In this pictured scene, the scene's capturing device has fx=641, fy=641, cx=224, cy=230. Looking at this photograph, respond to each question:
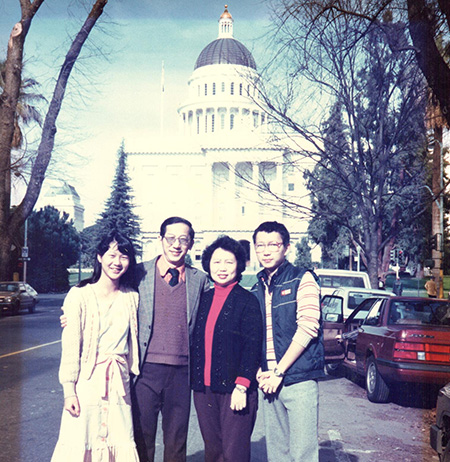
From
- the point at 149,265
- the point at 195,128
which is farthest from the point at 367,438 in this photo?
the point at 195,128

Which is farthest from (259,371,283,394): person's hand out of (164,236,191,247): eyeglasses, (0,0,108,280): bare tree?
(0,0,108,280): bare tree

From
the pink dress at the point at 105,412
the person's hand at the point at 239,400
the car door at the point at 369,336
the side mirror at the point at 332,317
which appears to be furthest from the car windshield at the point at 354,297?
the pink dress at the point at 105,412

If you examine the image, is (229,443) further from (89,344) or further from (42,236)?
(42,236)

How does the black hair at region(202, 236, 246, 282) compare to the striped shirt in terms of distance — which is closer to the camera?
the striped shirt

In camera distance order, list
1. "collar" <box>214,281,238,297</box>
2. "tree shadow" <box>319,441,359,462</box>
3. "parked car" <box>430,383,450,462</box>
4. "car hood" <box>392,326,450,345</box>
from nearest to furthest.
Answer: "collar" <box>214,281,238,297</box> → "parked car" <box>430,383,450,462</box> → "tree shadow" <box>319,441,359,462</box> → "car hood" <box>392,326,450,345</box>

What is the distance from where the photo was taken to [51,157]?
12.9 metres

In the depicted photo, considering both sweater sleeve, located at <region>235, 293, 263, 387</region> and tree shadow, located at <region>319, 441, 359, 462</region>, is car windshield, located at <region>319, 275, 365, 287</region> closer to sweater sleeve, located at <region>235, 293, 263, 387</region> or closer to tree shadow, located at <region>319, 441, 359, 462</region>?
tree shadow, located at <region>319, 441, 359, 462</region>

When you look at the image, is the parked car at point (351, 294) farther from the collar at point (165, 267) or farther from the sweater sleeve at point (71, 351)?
the sweater sleeve at point (71, 351)

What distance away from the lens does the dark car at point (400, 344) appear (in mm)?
7578

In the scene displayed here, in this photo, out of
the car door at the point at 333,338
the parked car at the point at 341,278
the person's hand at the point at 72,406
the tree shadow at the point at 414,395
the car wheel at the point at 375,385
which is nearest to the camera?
the person's hand at the point at 72,406

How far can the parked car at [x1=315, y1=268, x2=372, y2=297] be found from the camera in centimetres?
1683

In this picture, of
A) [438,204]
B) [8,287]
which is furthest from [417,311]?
[8,287]

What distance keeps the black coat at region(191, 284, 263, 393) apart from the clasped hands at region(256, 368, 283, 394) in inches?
2.0

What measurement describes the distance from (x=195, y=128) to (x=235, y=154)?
20186mm
